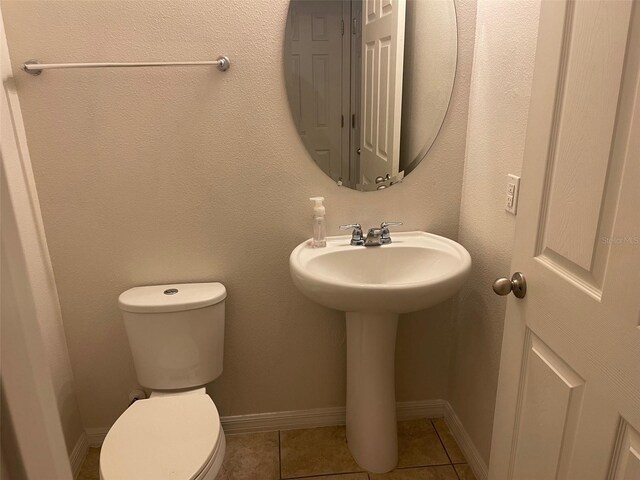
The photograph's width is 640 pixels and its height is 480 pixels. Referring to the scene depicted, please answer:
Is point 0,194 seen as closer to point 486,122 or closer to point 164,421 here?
point 164,421

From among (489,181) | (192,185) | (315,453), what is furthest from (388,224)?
(315,453)

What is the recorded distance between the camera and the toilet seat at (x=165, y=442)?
129 centimetres

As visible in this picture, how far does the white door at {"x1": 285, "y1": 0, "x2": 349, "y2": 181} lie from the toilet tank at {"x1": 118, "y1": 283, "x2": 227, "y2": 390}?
0.62 metres

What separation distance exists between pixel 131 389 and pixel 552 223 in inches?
64.2

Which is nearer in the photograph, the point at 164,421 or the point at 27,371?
the point at 27,371

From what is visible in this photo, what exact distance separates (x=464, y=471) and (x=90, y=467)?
1.40m

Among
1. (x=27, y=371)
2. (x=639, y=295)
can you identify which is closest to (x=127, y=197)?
(x=27, y=371)

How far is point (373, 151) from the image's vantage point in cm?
179

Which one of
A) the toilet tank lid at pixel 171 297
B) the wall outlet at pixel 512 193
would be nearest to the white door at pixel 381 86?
the wall outlet at pixel 512 193

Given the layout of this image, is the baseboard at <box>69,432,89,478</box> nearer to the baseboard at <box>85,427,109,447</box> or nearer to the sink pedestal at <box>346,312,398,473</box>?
the baseboard at <box>85,427,109,447</box>

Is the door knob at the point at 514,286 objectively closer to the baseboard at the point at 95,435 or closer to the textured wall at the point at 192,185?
the textured wall at the point at 192,185

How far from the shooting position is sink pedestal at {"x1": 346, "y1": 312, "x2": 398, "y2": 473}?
172cm

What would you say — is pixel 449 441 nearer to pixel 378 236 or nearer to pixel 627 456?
pixel 378 236

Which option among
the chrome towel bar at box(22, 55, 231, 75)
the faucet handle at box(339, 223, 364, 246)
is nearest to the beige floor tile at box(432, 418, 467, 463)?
the faucet handle at box(339, 223, 364, 246)
